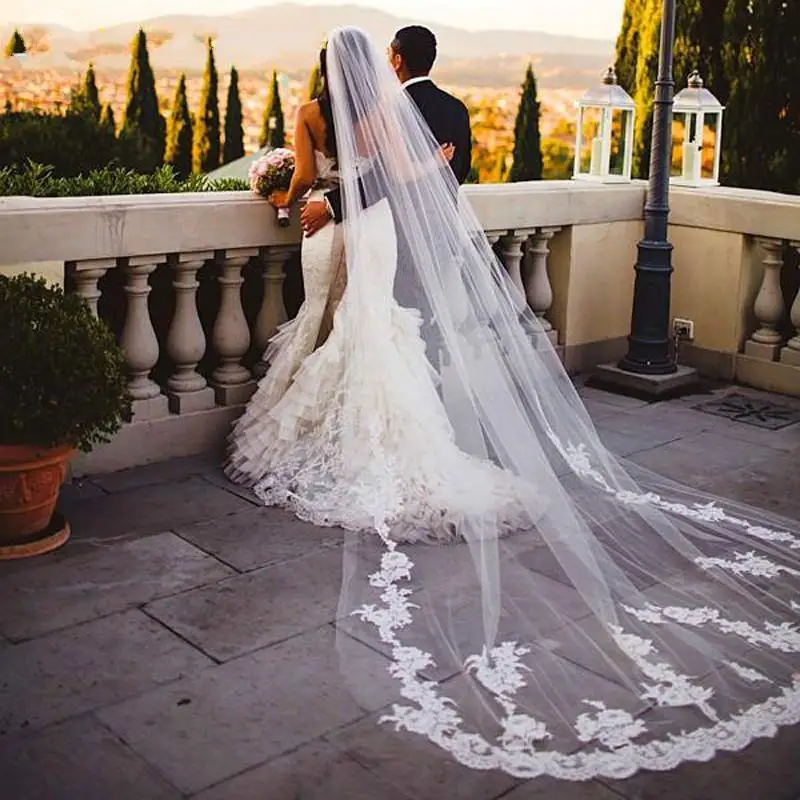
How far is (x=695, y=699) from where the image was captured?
3326mm

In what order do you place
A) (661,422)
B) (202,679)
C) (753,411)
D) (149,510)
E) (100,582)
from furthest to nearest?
(753,411) → (661,422) → (149,510) → (100,582) → (202,679)

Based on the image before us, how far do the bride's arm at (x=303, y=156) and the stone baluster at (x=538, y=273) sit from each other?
1881 millimetres

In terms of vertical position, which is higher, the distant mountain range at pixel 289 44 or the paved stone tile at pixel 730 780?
the distant mountain range at pixel 289 44

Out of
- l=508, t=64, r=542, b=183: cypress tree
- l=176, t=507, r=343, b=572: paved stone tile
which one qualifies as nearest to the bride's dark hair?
l=176, t=507, r=343, b=572: paved stone tile

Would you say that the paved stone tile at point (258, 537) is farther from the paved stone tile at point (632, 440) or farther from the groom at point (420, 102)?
the paved stone tile at point (632, 440)

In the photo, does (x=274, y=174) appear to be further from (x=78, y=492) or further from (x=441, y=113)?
(x=78, y=492)

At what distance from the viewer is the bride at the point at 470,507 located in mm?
3367

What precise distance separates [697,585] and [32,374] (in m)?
2.33

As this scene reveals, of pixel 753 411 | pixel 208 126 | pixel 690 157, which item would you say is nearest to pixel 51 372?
pixel 753 411

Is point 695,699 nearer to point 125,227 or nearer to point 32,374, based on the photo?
point 32,374

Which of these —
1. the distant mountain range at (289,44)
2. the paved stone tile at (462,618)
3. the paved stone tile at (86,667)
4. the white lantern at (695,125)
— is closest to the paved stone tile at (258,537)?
the paved stone tile at (462,618)

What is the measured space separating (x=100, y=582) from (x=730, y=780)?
2.11 meters

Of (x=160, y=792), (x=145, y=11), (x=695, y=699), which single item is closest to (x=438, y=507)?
(x=695, y=699)

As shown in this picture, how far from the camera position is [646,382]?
6.66 meters
